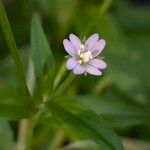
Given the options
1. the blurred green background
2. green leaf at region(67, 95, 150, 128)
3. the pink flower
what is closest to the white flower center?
the pink flower

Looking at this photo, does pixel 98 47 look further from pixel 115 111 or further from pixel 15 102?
pixel 115 111

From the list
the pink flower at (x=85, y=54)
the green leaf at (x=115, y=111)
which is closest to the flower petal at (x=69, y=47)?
the pink flower at (x=85, y=54)

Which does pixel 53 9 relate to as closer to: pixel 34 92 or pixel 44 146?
pixel 44 146

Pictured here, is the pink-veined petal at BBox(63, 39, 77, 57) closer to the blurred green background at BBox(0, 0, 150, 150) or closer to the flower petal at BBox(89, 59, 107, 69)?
the flower petal at BBox(89, 59, 107, 69)

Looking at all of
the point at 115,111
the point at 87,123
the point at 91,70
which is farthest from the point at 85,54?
the point at 115,111

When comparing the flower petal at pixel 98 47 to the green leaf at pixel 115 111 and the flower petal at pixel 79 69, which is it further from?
the green leaf at pixel 115 111

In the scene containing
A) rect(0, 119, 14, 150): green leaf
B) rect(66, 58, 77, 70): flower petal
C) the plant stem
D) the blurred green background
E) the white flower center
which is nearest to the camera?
rect(66, 58, 77, 70): flower petal
